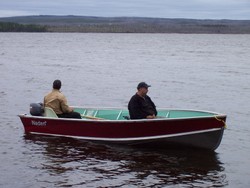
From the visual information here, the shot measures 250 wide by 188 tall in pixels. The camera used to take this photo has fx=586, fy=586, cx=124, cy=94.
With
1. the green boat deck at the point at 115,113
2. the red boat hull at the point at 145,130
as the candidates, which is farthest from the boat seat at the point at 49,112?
the green boat deck at the point at 115,113

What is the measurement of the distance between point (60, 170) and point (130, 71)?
3061 cm

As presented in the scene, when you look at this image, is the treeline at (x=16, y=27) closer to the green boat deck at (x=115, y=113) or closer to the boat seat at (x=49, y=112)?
the green boat deck at (x=115, y=113)

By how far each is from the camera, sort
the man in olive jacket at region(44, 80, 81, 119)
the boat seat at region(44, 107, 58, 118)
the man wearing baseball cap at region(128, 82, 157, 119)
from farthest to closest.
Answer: the boat seat at region(44, 107, 58, 118) < the man in olive jacket at region(44, 80, 81, 119) < the man wearing baseball cap at region(128, 82, 157, 119)

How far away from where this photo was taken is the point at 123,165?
12945 millimetres

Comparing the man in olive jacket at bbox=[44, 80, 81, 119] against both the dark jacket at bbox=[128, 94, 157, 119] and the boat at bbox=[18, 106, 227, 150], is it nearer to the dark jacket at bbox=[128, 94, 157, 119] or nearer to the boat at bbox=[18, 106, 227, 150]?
the boat at bbox=[18, 106, 227, 150]

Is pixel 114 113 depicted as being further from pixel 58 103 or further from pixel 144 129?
pixel 144 129

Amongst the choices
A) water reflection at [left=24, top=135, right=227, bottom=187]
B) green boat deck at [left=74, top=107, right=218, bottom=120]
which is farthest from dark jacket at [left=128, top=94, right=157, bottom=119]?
green boat deck at [left=74, top=107, right=218, bottom=120]

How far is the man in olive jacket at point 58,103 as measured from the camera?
15016 mm

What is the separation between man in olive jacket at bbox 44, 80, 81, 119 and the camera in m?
15.0

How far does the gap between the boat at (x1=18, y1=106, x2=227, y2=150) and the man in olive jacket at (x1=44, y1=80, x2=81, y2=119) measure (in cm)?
15

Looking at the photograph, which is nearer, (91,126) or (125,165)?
(125,165)

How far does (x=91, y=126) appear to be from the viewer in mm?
14773

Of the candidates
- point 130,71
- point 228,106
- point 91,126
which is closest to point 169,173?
point 91,126

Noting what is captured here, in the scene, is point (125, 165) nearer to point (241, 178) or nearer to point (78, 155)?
point (78, 155)
